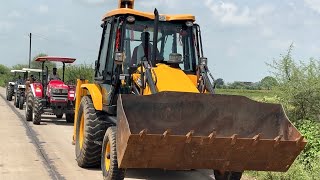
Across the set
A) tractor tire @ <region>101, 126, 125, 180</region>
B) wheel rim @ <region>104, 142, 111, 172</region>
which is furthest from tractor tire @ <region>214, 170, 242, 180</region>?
wheel rim @ <region>104, 142, 111, 172</region>

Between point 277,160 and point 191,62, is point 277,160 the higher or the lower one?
the lower one

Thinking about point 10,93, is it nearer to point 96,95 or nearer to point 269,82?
point 269,82

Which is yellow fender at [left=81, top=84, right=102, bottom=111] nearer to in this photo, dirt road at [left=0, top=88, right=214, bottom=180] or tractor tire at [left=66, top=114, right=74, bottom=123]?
Answer: dirt road at [left=0, top=88, right=214, bottom=180]

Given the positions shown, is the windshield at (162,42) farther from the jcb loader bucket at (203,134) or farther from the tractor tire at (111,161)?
the jcb loader bucket at (203,134)

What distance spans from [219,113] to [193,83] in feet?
4.46

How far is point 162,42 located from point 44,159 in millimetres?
3401

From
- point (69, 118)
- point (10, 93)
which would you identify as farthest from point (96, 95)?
→ point (10, 93)

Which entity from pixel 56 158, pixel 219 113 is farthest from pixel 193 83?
pixel 56 158

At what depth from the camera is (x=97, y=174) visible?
791cm

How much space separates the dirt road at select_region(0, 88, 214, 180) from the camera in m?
7.84

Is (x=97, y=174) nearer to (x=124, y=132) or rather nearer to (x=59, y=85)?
(x=124, y=132)

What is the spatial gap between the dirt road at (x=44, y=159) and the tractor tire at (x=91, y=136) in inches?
7.1

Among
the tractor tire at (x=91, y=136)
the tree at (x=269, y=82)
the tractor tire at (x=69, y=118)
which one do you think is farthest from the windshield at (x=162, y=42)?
the tractor tire at (x=69, y=118)

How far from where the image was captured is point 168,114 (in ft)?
20.9
